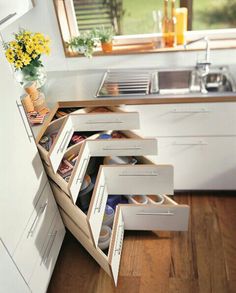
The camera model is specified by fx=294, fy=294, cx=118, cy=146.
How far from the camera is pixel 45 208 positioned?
5.07ft

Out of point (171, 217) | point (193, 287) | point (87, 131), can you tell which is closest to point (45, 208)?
point (87, 131)

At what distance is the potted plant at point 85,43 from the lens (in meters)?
1.93

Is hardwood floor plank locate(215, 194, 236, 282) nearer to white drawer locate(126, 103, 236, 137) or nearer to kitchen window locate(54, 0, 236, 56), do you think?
white drawer locate(126, 103, 236, 137)

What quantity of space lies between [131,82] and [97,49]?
39 cm

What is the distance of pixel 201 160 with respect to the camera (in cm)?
189

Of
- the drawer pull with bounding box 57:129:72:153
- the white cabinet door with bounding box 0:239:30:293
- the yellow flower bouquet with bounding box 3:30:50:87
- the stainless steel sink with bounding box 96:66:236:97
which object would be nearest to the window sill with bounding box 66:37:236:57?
the stainless steel sink with bounding box 96:66:236:97

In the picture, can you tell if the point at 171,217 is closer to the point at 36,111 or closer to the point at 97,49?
the point at 36,111

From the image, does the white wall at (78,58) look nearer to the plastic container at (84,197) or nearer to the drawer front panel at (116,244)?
the plastic container at (84,197)

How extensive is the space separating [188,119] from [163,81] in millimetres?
426

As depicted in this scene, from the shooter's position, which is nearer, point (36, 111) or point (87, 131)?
point (36, 111)

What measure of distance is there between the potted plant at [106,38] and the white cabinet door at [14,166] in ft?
2.97

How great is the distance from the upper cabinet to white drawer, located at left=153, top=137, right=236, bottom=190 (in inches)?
42.0

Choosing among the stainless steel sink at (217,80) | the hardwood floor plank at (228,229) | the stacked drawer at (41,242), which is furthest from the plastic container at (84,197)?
the stainless steel sink at (217,80)

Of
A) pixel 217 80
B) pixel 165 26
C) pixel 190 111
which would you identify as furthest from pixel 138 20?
pixel 190 111
